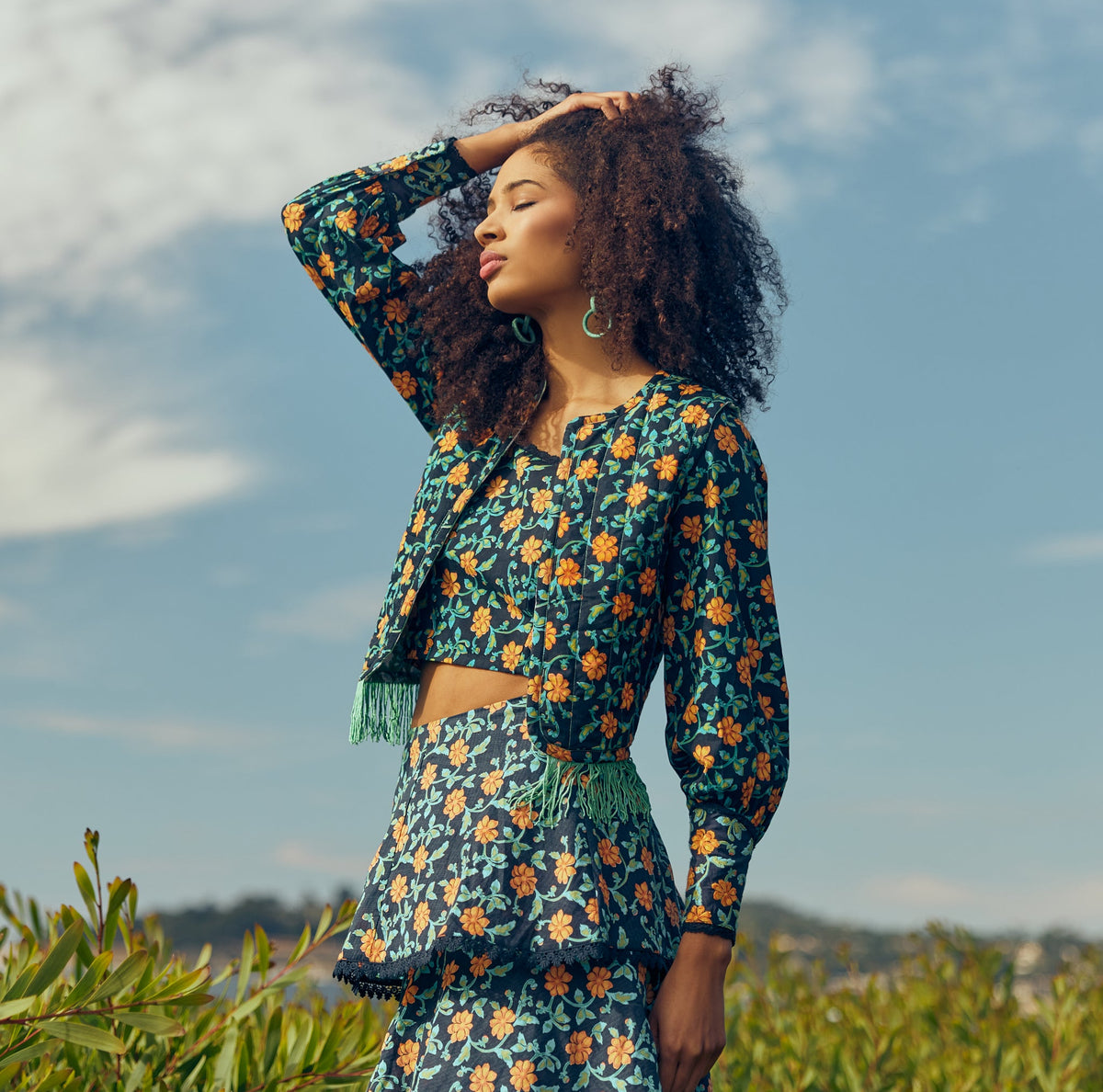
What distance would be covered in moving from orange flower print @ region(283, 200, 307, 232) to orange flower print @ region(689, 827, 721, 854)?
1732mm

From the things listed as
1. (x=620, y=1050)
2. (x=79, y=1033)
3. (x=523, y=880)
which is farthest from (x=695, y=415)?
(x=79, y=1033)

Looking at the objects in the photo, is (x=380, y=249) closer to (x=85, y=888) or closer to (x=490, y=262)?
(x=490, y=262)

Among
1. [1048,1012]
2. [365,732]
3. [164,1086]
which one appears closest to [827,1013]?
[1048,1012]

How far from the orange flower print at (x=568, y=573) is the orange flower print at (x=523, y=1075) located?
32.4 inches

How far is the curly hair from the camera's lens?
8.80 ft

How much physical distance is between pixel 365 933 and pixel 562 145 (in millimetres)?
1647

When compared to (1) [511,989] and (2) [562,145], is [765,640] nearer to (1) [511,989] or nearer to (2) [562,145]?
(1) [511,989]

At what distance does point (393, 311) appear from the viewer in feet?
10.1

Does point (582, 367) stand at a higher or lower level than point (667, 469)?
higher

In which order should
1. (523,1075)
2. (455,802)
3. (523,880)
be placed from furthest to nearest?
1. (455,802)
2. (523,880)
3. (523,1075)

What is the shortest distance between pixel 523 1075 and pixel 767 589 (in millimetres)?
973

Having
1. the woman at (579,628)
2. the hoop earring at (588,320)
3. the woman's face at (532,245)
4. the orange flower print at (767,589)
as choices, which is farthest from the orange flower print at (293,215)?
the orange flower print at (767,589)

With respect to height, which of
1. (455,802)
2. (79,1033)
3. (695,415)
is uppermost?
(695,415)

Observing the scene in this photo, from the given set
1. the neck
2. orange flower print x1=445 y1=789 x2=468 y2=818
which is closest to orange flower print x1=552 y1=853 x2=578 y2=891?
orange flower print x1=445 y1=789 x2=468 y2=818
